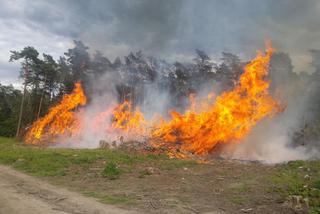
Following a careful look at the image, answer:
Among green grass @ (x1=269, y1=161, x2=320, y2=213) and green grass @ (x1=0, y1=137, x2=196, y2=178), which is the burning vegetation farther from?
green grass @ (x1=269, y1=161, x2=320, y2=213)

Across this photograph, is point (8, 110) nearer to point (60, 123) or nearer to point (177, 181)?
point (60, 123)

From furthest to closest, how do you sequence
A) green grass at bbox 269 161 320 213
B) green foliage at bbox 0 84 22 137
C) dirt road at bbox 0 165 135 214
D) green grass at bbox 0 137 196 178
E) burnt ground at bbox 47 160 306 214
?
green foliage at bbox 0 84 22 137 < green grass at bbox 0 137 196 178 < green grass at bbox 269 161 320 213 < burnt ground at bbox 47 160 306 214 < dirt road at bbox 0 165 135 214

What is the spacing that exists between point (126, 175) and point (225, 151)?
13.2 meters

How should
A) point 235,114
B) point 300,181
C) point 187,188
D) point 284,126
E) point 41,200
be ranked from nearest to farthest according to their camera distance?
point 41,200 → point 187,188 → point 300,181 → point 235,114 → point 284,126

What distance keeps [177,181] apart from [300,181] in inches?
222

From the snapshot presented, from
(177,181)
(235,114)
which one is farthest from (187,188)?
(235,114)

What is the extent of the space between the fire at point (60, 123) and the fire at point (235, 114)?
14545mm

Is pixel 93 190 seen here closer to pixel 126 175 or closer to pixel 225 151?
pixel 126 175

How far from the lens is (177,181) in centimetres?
1546

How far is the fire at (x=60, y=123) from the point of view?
36.9 meters

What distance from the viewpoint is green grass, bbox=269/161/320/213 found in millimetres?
11492

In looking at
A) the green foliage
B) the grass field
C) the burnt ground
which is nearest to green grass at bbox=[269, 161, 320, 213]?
the grass field

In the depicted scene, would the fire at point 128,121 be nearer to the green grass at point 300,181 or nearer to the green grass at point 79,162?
the green grass at point 79,162

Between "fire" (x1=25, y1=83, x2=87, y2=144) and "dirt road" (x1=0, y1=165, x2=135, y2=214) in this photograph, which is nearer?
"dirt road" (x1=0, y1=165, x2=135, y2=214)
